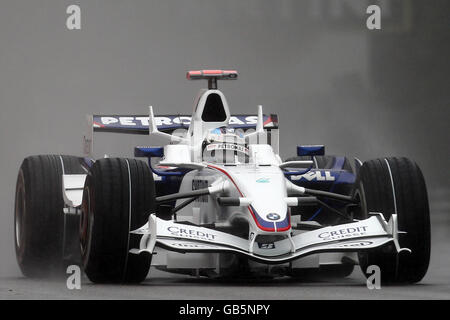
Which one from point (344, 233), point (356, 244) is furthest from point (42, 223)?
point (356, 244)

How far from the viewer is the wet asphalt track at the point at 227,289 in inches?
346

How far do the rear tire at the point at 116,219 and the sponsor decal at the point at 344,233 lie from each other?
151 centimetres

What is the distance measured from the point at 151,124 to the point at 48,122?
11.2 m

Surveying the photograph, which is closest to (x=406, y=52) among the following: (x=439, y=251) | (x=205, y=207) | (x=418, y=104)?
(x=418, y=104)

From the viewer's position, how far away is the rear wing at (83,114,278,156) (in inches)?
525

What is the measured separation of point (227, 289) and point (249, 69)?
672 inches

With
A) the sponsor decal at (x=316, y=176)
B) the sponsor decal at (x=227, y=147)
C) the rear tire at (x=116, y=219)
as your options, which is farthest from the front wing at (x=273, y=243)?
the sponsor decal at (x=316, y=176)

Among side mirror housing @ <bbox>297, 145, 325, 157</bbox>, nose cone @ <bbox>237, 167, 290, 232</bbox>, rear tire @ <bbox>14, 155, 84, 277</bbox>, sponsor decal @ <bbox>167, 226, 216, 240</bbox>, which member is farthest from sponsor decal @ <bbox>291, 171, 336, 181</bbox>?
sponsor decal @ <bbox>167, 226, 216, 240</bbox>

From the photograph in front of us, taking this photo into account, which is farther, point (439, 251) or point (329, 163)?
point (439, 251)

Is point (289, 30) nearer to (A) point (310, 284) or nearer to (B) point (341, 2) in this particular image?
(B) point (341, 2)

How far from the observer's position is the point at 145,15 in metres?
27.5

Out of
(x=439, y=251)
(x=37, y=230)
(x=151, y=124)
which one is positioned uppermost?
(x=151, y=124)

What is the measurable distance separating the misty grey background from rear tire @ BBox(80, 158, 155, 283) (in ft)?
41.2

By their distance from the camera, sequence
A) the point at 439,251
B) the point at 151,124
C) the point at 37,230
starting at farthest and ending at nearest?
1. the point at 439,251
2. the point at 151,124
3. the point at 37,230
